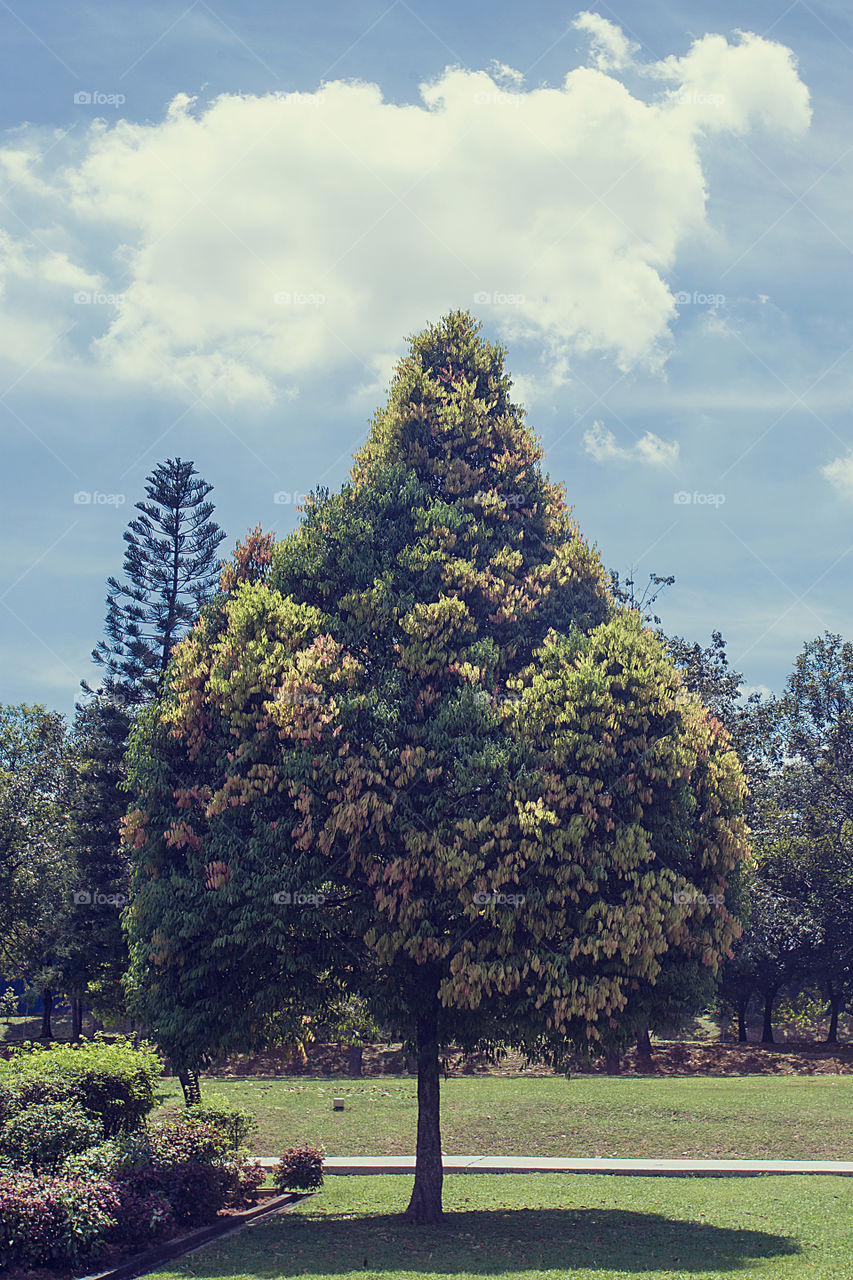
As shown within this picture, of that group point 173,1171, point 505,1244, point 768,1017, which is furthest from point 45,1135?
point 768,1017

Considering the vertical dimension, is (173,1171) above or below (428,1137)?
below

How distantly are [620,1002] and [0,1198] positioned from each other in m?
8.21

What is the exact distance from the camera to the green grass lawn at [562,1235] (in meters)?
12.0

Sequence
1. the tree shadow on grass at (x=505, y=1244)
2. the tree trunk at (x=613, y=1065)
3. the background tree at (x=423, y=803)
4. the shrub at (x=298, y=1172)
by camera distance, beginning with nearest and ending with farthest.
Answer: the tree shadow on grass at (x=505, y=1244)
the background tree at (x=423, y=803)
the shrub at (x=298, y=1172)
the tree trunk at (x=613, y=1065)

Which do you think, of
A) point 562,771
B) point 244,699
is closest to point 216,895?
point 244,699

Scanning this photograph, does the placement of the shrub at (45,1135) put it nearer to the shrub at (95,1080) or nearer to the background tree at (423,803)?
the shrub at (95,1080)

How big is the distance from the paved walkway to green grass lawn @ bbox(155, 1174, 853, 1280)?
153 cm

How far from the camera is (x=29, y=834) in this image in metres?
44.5

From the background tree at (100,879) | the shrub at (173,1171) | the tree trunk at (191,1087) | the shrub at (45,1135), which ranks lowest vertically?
the tree trunk at (191,1087)

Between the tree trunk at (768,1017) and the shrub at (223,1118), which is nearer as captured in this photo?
the shrub at (223,1118)

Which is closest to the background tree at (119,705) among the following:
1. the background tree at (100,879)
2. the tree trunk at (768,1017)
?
the background tree at (100,879)

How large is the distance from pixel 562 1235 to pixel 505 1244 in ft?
3.71

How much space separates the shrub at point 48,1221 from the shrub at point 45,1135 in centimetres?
61

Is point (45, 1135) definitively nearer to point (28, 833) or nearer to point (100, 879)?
point (100, 879)
